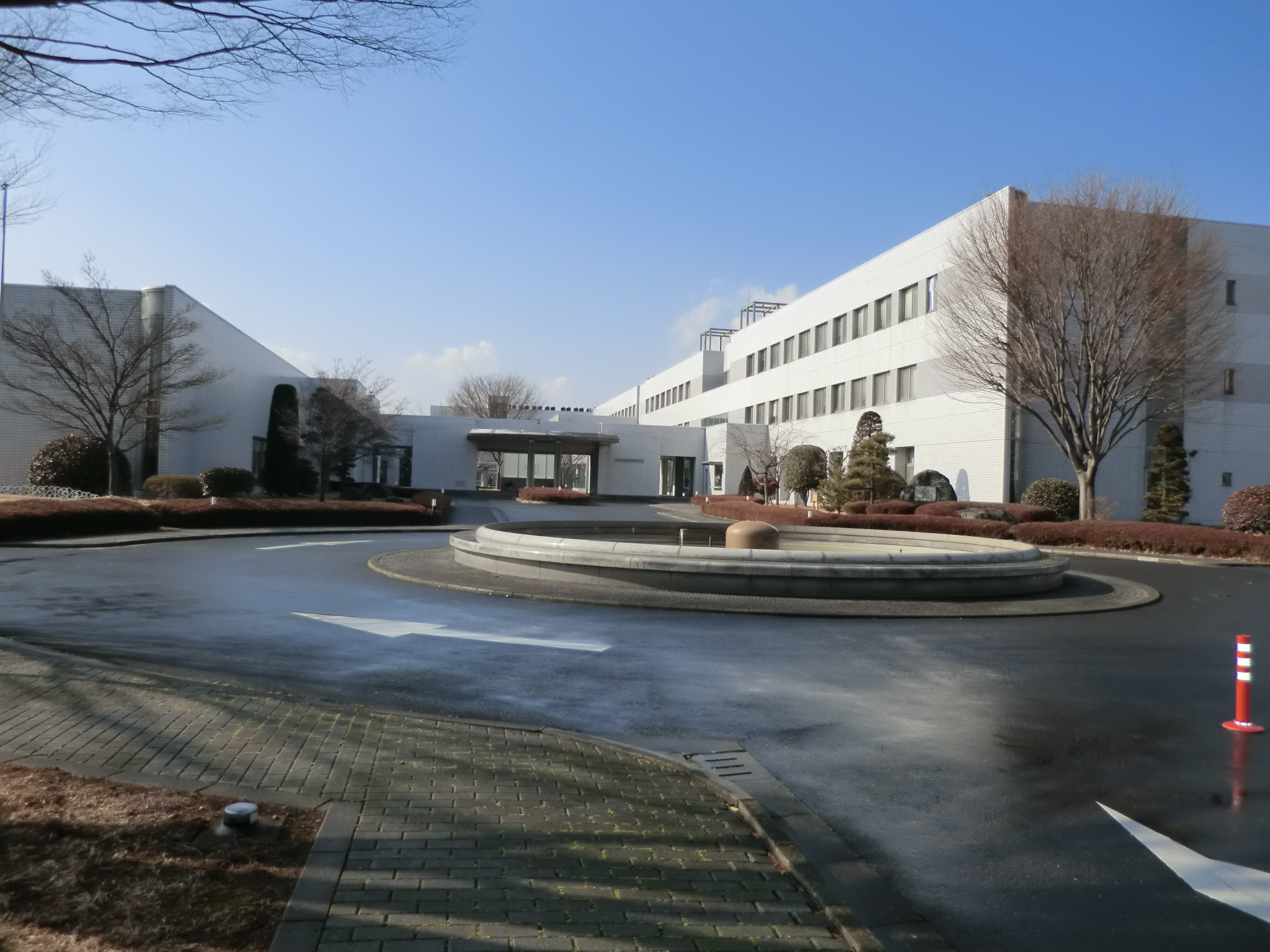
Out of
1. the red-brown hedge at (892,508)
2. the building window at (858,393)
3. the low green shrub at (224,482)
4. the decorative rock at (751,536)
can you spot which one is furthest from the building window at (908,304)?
the low green shrub at (224,482)

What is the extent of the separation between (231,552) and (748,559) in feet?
37.7

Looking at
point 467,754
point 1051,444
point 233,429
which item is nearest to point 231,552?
point 467,754

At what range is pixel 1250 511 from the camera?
23.8 m

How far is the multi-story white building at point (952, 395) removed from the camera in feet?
105

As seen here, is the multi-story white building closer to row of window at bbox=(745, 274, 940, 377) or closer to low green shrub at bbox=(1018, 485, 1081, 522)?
row of window at bbox=(745, 274, 940, 377)

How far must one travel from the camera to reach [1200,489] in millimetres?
32906

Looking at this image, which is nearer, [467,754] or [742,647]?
[467,754]

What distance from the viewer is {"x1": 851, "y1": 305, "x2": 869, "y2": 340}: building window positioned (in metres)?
41.7

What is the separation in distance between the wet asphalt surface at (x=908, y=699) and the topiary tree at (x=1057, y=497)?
1524 cm

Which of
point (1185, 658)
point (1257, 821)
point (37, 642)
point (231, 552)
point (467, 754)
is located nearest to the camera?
point (1257, 821)

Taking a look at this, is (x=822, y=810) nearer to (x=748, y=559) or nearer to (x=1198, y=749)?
(x=1198, y=749)

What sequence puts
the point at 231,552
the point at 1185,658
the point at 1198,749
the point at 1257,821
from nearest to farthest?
the point at 1257,821
the point at 1198,749
the point at 1185,658
the point at 231,552

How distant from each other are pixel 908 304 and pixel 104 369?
29078 millimetres

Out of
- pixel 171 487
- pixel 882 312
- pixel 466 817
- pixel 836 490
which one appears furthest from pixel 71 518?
pixel 882 312
